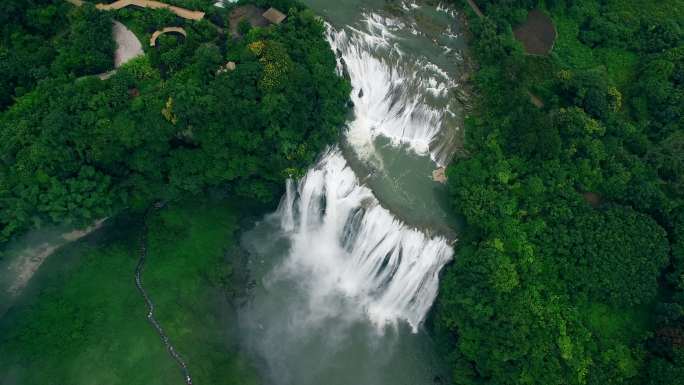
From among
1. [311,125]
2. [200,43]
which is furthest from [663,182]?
[200,43]

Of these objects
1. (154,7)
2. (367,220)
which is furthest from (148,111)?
(367,220)

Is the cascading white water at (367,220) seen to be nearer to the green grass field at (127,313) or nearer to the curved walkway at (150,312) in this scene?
the green grass field at (127,313)

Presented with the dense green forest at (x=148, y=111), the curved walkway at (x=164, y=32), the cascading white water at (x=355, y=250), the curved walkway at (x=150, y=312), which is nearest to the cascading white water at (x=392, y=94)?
the dense green forest at (x=148, y=111)

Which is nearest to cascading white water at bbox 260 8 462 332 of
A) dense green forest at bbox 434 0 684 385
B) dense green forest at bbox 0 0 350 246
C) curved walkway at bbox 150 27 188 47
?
dense green forest at bbox 0 0 350 246

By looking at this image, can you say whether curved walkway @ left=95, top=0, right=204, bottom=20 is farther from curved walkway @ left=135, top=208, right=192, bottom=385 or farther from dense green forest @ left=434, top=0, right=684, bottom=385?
dense green forest @ left=434, top=0, right=684, bottom=385

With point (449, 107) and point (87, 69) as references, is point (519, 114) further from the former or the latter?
point (87, 69)

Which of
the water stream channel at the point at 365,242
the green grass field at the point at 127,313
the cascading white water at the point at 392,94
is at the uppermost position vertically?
the cascading white water at the point at 392,94
